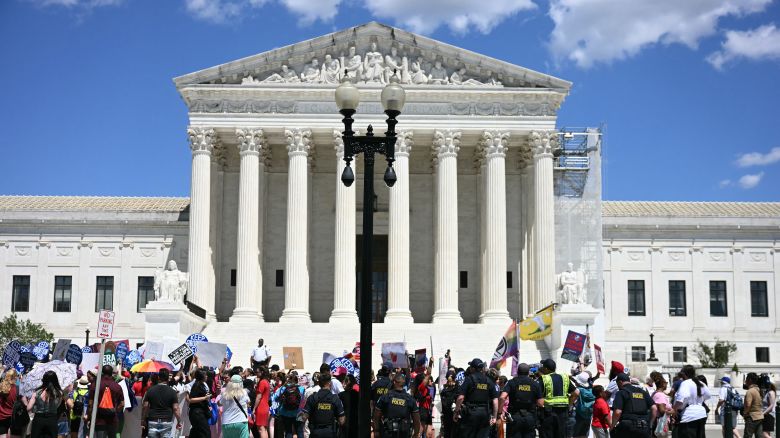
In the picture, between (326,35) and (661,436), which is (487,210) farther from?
(661,436)

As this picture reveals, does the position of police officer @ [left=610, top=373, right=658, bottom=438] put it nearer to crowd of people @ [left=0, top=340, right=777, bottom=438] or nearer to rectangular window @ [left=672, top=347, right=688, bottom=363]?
crowd of people @ [left=0, top=340, right=777, bottom=438]

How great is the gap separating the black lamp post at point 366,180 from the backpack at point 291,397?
3.62 m

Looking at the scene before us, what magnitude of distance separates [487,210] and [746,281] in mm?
22010

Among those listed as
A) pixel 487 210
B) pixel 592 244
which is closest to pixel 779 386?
pixel 592 244

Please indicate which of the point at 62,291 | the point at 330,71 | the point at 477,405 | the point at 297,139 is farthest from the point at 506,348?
the point at 62,291

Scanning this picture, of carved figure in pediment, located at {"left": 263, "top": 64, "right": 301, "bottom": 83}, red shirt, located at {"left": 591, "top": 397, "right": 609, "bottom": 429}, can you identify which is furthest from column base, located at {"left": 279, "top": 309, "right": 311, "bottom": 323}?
red shirt, located at {"left": 591, "top": 397, "right": 609, "bottom": 429}

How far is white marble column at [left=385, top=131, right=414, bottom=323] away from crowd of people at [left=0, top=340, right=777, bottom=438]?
2716 cm

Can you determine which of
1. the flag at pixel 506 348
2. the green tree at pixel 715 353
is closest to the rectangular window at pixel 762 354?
the green tree at pixel 715 353

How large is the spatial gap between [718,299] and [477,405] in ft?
163

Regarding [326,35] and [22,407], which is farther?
[326,35]

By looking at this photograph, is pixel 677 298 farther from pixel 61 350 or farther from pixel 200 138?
pixel 61 350

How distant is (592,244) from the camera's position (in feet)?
190

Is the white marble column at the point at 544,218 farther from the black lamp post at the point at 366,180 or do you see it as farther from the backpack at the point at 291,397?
the black lamp post at the point at 366,180

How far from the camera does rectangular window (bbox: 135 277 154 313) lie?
63500 mm
